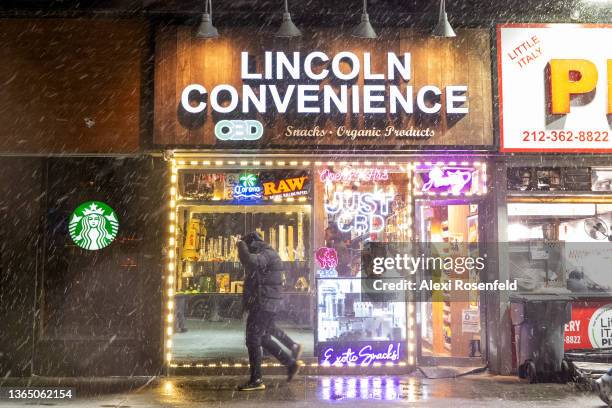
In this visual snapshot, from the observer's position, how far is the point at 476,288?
10.2 metres

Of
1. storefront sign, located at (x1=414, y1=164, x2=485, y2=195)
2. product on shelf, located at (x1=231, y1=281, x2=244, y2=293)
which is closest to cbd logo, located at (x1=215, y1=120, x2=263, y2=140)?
product on shelf, located at (x1=231, y1=281, x2=244, y2=293)

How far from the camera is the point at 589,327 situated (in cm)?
928

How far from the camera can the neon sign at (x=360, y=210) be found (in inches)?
383

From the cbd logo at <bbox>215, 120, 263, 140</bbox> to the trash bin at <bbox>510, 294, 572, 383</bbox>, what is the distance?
460 centimetres

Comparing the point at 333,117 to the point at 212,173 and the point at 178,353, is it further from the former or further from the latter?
the point at 178,353

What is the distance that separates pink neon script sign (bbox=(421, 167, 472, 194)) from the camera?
9.79 m

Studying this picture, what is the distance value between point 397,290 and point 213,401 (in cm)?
339

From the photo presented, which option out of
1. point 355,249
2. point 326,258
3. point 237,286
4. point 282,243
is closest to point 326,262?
point 326,258

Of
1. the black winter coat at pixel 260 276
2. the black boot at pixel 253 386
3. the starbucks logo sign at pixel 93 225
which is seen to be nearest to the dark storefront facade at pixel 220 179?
the starbucks logo sign at pixel 93 225

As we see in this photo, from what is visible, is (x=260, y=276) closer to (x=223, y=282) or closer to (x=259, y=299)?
(x=259, y=299)

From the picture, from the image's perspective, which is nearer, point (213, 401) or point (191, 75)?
point (213, 401)

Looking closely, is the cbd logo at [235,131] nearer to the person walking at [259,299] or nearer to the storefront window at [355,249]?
the storefront window at [355,249]

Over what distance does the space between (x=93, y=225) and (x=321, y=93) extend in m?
4.00

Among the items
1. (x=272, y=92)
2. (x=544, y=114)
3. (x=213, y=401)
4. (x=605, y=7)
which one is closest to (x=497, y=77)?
(x=544, y=114)
